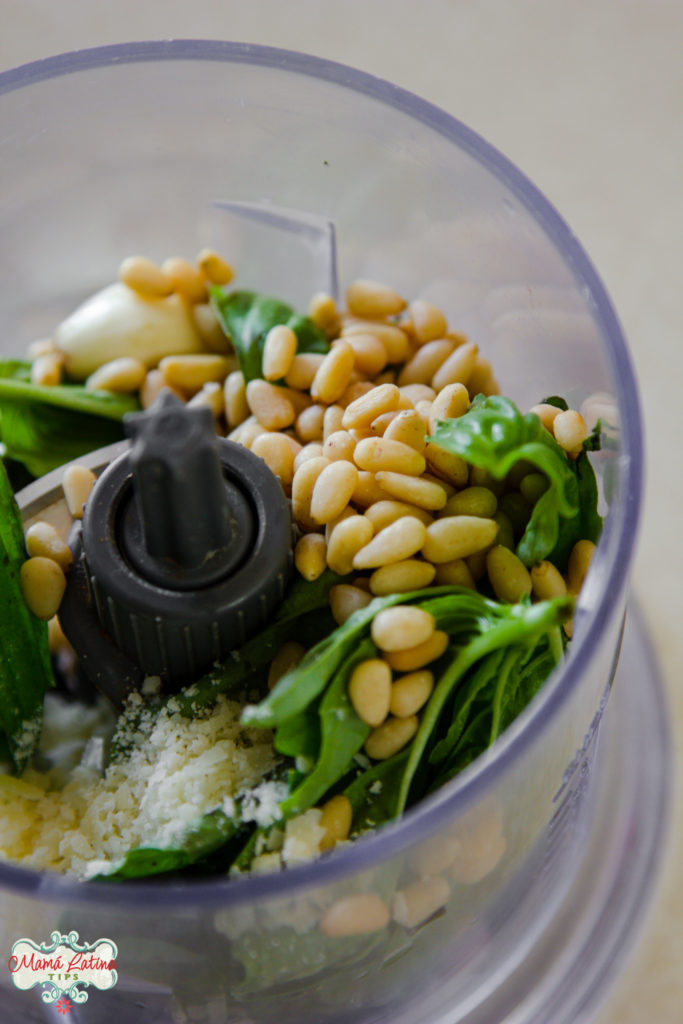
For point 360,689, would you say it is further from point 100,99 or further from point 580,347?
point 100,99

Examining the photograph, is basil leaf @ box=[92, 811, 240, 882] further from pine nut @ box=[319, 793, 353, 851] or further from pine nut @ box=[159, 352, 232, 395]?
pine nut @ box=[159, 352, 232, 395]

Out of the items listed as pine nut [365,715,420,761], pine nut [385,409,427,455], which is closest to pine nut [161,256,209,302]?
pine nut [385,409,427,455]

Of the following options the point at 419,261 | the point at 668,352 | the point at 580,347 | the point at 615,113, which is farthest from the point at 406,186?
the point at 615,113

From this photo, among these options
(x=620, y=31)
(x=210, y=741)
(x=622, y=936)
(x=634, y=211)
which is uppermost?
(x=620, y=31)

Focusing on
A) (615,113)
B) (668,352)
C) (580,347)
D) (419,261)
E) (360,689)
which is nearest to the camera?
(360,689)

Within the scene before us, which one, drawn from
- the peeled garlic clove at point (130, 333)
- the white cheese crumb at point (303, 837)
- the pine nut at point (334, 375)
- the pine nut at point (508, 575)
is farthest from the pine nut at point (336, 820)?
the peeled garlic clove at point (130, 333)
